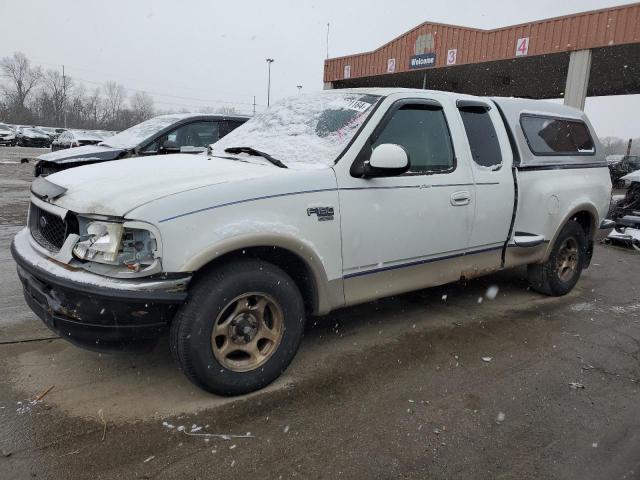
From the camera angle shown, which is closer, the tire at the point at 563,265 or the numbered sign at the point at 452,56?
the tire at the point at 563,265

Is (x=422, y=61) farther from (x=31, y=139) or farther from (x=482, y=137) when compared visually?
(x=31, y=139)

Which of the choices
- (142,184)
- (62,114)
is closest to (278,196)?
(142,184)

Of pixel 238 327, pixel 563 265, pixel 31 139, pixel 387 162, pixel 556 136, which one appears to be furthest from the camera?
pixel 31 139

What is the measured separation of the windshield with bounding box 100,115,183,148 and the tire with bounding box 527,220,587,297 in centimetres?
566

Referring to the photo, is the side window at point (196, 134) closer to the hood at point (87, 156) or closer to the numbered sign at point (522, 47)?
the hood at point (87, 156)

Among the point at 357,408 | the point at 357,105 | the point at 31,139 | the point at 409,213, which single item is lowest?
the point at 357,408

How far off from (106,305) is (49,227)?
0.86 meters

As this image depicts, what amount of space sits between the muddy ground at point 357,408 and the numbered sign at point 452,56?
16343 millimetres

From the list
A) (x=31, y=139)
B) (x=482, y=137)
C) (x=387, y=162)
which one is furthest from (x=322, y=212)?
(x=31, y=139)

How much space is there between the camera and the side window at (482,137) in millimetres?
4055

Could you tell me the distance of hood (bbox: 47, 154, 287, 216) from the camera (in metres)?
2.64

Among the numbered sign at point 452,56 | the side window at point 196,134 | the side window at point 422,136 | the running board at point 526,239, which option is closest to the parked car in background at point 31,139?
the numbered sign at point 452,56

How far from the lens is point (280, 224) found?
2.88 meters

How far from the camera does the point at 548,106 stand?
16.5 feet
